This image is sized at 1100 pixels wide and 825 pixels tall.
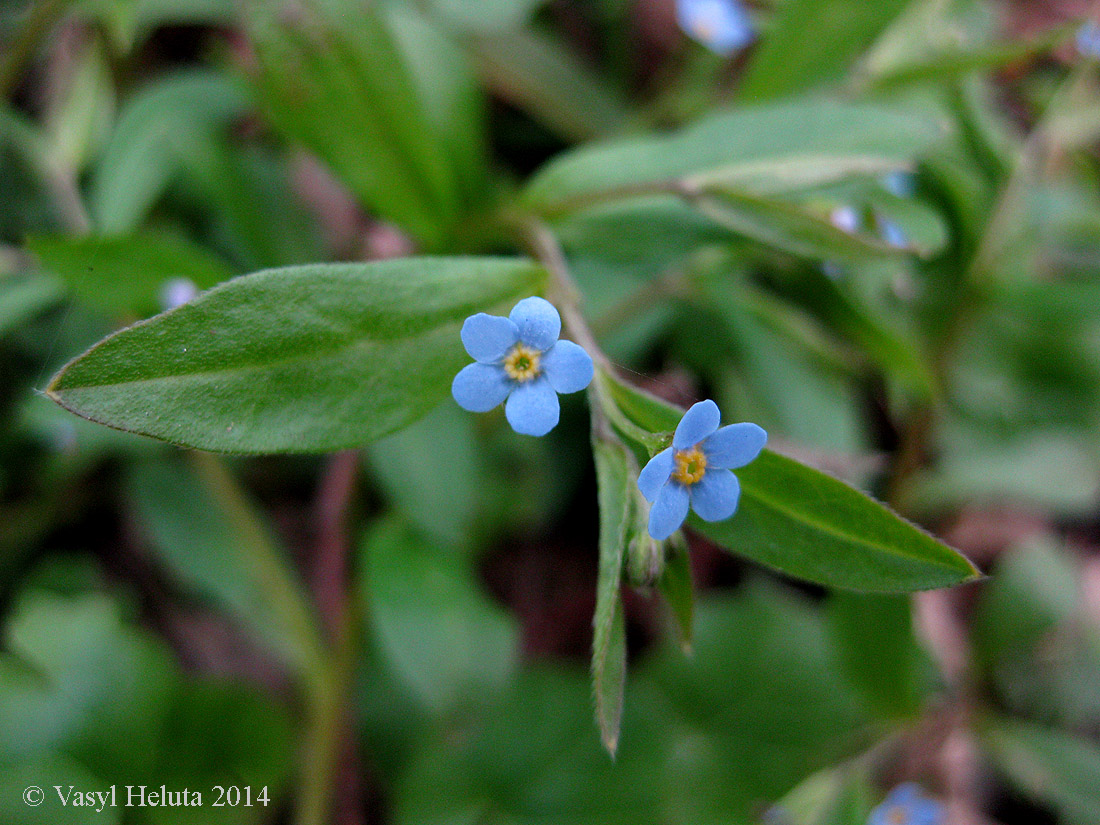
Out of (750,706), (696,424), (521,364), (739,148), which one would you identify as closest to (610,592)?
(696,424)

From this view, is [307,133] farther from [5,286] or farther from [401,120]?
[5,286]

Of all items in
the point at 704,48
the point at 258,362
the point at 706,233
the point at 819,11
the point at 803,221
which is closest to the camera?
the point at 258,362

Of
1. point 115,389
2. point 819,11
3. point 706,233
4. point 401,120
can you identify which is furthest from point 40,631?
point 819,11

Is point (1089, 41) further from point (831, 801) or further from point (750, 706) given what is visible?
point (831, 801)

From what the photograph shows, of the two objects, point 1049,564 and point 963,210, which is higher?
point 963,210

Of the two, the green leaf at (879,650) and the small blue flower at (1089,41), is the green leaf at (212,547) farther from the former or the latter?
the small blue flower at (1089,41)

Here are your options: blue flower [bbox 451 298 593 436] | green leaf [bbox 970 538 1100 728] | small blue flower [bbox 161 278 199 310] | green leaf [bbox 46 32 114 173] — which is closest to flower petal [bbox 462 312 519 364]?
blue flower [bbox 451 298 593 436]
